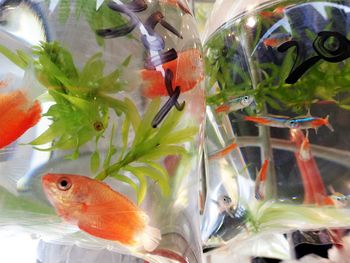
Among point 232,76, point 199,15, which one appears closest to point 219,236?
point 232,76

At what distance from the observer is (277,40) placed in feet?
2.76

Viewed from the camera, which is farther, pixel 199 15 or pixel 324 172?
pixel 199 15

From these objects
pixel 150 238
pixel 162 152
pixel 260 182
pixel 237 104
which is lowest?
pixel 150 238

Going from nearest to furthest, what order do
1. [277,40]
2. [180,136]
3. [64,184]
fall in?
[64,184] → [180,136] → [277,40]

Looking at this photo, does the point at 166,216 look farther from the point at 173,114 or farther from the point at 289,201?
the point at 289,201

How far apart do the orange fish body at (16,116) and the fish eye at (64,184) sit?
7cm

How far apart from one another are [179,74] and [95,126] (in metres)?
0.15

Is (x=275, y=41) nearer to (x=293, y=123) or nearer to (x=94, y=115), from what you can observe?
(x=293, y=123)

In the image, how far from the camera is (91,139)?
57cm

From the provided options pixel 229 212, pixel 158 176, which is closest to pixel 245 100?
pixel 229 212

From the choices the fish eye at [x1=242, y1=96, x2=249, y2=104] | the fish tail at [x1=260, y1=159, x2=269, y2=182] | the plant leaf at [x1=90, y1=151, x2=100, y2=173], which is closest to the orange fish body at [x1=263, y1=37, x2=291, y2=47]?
the fish eye at [x1=242, y1=96, x2=249, y2=104]

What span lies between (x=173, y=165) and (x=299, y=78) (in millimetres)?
314

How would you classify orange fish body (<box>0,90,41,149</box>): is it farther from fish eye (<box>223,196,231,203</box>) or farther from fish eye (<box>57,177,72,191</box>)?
fish eye (<box>223,196,231,203</box>)

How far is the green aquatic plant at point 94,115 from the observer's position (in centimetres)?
56
